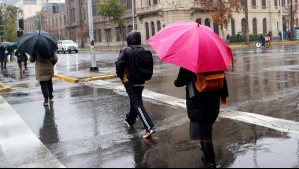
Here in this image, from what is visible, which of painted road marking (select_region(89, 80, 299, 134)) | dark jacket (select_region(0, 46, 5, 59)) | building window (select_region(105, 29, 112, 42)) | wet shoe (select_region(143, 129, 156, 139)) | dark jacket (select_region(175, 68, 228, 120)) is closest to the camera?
dark jacket (select_region(175, 68, 228, 120))

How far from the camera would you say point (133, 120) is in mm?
7879

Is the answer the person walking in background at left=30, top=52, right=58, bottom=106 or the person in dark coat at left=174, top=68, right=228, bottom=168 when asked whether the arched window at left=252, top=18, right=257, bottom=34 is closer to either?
the person walking in background at left=30, top=52, right=58, bottom=106

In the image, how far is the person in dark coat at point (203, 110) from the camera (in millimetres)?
5332

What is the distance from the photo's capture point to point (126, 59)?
6.87 meters

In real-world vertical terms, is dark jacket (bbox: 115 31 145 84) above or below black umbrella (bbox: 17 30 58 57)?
below

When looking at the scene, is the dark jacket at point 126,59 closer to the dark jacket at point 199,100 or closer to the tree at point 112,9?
the dark jacket at point 199,100

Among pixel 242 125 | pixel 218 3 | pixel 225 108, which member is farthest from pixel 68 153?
pixel 218 3

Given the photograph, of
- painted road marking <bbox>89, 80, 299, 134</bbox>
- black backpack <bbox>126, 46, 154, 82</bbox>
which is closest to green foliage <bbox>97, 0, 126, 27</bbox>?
painted road marking <bbox>89, 80, 299, 134</bbox>

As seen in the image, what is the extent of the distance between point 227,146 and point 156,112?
3.09m

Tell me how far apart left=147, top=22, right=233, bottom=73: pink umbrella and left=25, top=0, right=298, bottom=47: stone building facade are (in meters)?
51.5

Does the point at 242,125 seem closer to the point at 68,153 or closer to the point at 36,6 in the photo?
the point at 68,153

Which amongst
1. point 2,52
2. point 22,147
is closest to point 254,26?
point 2,52

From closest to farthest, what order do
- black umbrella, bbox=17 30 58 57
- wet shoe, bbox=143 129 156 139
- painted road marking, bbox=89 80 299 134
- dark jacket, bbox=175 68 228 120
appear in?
dark jacket, bbox=175 68 228 120 < wet shoe, bbox=143 129 156 139 < painted road marking, bbox=89 80 299 134 < black umbrella, bbox=17 30 58 57

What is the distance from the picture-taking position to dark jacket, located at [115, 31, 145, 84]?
22.4 feet
